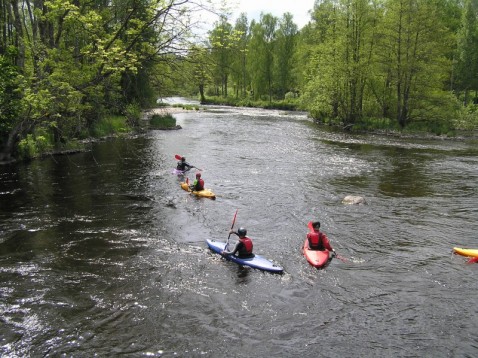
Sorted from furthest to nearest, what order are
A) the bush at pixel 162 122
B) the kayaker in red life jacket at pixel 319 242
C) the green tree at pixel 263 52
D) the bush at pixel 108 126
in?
the green tree at pixel 263 52, the bush at pixel 162 122, the bush at pixel 108 126, the kayaker in red life jacket at pixel 319 242

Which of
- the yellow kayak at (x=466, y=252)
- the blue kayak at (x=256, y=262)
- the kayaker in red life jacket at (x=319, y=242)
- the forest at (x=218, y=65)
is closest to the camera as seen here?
the blue kayak at (x=256, y=262)

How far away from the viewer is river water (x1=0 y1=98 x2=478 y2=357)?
730cm

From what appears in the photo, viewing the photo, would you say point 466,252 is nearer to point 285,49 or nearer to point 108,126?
point 108,126

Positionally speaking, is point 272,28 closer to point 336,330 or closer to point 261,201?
point 261,201

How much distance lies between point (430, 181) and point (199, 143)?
15572 millimetres

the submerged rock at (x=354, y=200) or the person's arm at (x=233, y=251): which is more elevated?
the submerged rock at (x=354, y=200)

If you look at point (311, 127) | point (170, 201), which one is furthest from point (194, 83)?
point (311, 127)

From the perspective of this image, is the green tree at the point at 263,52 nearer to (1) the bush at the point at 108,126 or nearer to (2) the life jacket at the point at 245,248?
(1) the bush at the point at 108,126

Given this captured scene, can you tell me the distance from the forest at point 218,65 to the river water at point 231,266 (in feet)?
11.8

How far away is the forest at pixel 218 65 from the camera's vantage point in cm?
1213

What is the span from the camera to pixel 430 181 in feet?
61.3

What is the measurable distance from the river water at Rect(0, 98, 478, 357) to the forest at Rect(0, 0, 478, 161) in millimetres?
3590

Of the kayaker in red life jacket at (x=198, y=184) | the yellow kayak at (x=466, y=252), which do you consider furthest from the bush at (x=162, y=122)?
the yellow kayak at (x=466, y=252)

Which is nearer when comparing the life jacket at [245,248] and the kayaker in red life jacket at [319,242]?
the life jacket at [245,248]
